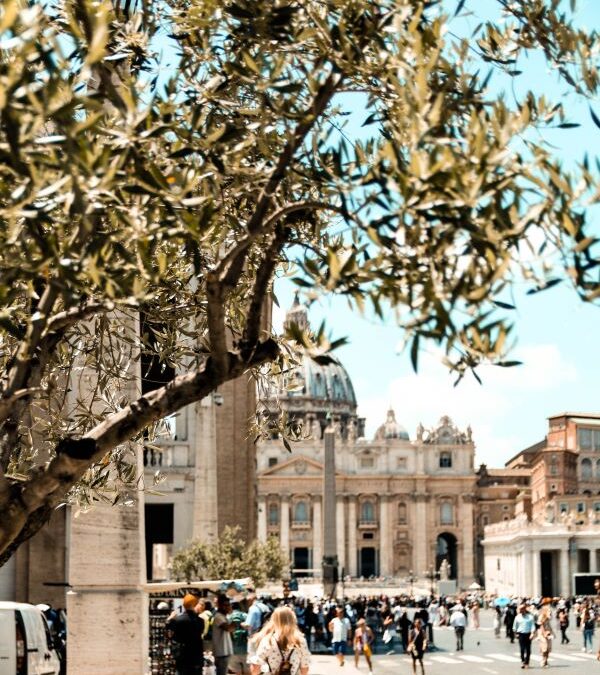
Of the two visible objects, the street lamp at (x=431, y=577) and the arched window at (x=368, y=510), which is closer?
the street lamp at (x=431, y=577)

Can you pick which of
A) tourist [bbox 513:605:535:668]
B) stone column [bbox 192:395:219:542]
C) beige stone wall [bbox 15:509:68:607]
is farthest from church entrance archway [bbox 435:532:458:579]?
beige stone wall [bbox 15:509:68:607]

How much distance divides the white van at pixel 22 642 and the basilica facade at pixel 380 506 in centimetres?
14058

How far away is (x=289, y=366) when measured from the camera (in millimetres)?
11211

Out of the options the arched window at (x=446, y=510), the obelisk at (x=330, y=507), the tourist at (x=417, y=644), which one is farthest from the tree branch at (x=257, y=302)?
the arched window at (x=446, y=510)

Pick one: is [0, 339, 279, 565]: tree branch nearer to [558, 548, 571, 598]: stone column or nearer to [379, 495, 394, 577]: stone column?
[558, 548, 571, 598]: stone column

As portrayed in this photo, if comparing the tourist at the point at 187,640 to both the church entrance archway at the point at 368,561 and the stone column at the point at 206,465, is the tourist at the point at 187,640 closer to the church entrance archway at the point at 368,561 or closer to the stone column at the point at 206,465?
the stone column at the point at 206,465

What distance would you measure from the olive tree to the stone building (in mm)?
106126

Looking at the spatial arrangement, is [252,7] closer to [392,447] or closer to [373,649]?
[373,649]

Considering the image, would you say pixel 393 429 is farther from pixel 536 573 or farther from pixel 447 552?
pixel 536 573

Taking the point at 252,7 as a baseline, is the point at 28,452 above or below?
below

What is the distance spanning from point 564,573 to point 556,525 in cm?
368

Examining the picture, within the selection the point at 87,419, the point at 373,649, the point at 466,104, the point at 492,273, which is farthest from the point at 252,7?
the point at 373,649

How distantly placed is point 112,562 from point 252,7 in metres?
9.26

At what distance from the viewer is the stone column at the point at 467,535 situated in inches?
6127
